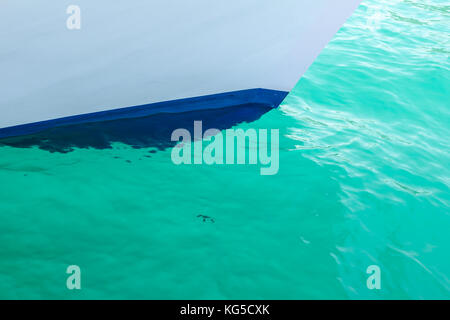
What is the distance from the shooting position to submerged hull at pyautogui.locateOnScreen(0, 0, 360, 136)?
2.61 m

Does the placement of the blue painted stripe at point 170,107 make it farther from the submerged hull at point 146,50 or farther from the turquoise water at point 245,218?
the turquoise water at point 245,218

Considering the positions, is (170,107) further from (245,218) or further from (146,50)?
(245,218)

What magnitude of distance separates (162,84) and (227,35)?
1.73 ft

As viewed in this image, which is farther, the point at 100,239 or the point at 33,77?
the point at 33,77

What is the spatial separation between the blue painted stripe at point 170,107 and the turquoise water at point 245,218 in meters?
0.15

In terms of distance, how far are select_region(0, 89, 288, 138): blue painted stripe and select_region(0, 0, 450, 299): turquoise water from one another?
0.15 meters

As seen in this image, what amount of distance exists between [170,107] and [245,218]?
1.02m

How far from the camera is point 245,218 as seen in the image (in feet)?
8.68

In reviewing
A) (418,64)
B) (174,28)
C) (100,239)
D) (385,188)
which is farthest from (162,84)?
(418,64)

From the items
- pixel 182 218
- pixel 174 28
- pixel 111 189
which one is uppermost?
pixel 174 28

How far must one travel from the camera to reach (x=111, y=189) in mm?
2754

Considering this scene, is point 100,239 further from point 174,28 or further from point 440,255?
point 440,255

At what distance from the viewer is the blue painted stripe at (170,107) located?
117 inches

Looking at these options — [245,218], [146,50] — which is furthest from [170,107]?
[245,218]
